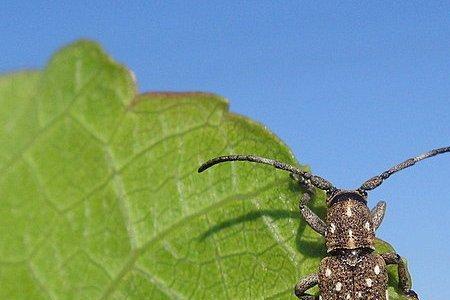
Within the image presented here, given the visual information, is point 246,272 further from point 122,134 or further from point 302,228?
point 122,134

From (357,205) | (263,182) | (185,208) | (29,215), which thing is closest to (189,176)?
(185,208)

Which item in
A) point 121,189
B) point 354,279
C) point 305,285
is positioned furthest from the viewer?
point 354,279

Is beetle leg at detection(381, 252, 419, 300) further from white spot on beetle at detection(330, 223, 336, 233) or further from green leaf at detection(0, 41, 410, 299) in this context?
green leaf at detection(0, 41, 410, 299)

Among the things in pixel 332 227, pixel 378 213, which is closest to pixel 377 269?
pixel 332 227

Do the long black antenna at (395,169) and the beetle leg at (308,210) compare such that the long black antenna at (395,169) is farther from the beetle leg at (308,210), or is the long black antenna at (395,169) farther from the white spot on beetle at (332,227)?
the beetle leg at (308,210)

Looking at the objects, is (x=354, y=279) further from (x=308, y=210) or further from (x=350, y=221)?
(x=308, y=210)

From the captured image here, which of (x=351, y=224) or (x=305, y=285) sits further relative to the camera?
(x=351, y=224)

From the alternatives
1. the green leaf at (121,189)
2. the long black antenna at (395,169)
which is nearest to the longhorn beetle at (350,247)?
the long black antenna at (395,169)

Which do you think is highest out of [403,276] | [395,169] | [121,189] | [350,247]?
[395,169]
